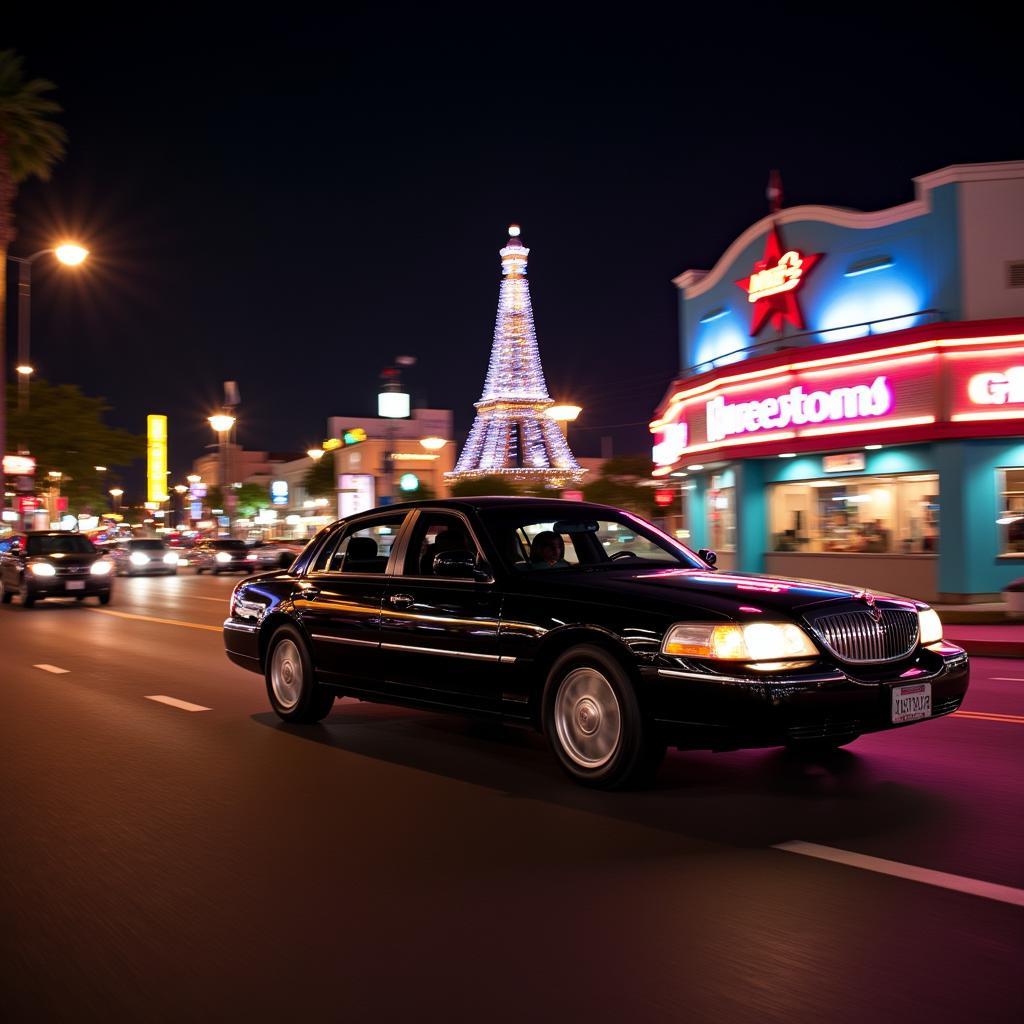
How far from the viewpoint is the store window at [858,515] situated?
22.8 meters

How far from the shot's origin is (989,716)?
902 cm

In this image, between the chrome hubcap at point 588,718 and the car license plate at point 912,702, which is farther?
the chrome hubcap at point 588,718

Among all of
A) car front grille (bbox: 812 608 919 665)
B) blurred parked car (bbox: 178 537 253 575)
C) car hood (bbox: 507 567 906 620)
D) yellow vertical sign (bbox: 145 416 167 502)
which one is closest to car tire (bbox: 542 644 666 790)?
car hood (bbox: 507 567 906 620)

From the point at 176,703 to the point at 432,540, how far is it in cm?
361

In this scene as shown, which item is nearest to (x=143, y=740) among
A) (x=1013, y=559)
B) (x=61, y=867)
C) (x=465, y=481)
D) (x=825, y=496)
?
(x=61, y=867)

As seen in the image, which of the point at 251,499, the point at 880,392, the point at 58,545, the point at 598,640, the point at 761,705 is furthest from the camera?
the point at 251,499

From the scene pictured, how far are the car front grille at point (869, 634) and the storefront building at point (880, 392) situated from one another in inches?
641

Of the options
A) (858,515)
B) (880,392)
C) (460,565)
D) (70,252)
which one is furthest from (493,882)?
(70,252)

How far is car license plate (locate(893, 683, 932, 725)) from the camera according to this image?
6086mm

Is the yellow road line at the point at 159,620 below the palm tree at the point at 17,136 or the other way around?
below

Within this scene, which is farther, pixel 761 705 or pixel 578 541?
pixel 578 541

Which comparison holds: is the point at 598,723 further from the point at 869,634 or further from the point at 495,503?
the point at 495,503

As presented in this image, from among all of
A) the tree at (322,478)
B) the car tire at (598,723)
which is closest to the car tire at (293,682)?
the car tire at (598,723)

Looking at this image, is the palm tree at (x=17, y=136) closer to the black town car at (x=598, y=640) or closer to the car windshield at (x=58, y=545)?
the car windshield at (x=58, y=545)
